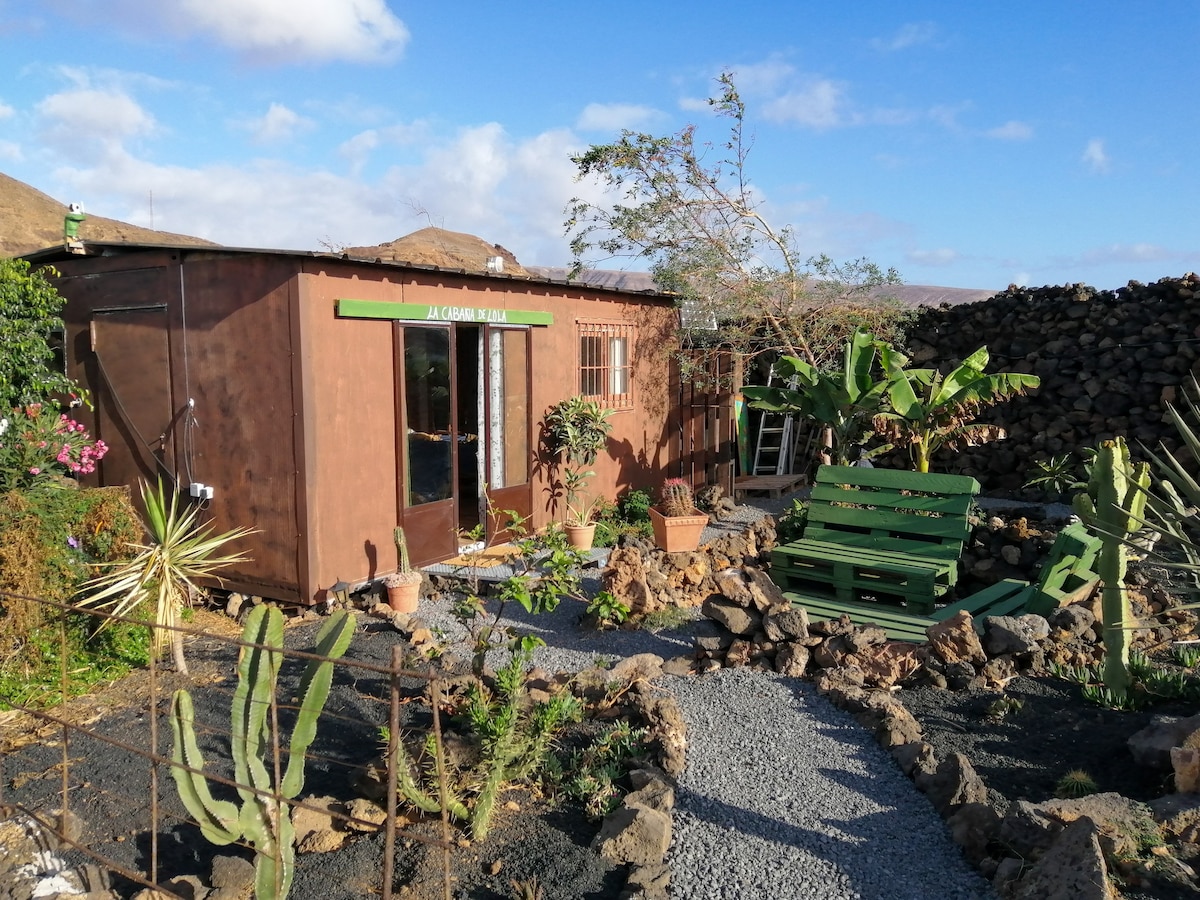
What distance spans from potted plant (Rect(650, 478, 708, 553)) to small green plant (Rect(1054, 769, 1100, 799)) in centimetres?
536

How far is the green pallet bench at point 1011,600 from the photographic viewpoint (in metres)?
7.12

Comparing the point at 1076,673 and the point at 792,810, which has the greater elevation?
the point at 1076,673

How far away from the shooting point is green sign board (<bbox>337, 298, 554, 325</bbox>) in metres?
7.62

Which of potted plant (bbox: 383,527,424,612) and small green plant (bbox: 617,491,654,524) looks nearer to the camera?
potted plant (bbox: 383,527,424,612)

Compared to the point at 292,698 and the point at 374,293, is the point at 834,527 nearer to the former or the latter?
the point at 374,293

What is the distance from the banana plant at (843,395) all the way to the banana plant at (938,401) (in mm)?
204

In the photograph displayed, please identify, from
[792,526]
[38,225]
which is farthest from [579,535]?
[38,225]

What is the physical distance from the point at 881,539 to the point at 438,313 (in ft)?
15.4

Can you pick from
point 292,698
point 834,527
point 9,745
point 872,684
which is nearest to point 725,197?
point 834,527

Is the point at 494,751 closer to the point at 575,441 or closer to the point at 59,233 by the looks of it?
the point at 575,441

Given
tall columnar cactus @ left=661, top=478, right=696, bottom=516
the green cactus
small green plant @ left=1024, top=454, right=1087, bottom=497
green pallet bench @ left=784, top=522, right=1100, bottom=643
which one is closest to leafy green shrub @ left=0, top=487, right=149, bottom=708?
the green cactus

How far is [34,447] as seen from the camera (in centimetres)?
645

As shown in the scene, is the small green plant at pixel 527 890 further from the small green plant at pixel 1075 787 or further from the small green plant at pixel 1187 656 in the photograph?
the small green plant at pixel 1187 656

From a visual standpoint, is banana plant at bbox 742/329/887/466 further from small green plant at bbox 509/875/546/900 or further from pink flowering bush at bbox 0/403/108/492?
small green plant at bbox 509/875/546/900
